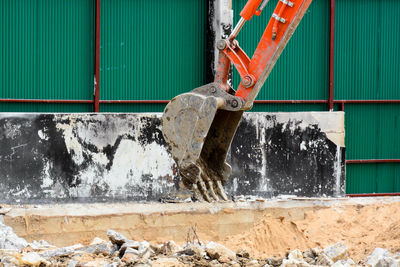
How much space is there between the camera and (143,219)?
7.42 meters

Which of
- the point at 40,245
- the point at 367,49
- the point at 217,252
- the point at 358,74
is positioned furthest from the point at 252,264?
the point at 367,49

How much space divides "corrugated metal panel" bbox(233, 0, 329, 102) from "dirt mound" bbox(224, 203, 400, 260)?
13.1ft

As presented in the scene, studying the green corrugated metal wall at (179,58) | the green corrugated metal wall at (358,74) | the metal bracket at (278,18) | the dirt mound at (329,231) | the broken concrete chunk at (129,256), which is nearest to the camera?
the broken concrete chunk at (129,256)

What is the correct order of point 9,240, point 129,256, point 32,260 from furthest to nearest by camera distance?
point 9,240 < point 129,256 < point 32,260

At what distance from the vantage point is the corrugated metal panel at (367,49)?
12328mm

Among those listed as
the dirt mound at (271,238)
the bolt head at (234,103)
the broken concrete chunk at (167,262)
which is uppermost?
the bolt head at (234,103)

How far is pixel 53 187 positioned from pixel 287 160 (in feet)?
Result: 9.75

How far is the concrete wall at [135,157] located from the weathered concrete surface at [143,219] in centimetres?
70

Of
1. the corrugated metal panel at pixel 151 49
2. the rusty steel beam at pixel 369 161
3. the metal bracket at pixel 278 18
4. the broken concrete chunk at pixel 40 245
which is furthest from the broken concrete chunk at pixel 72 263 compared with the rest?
the rusty steel beam at pixel 369 161

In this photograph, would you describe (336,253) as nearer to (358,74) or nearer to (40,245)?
(40,245)

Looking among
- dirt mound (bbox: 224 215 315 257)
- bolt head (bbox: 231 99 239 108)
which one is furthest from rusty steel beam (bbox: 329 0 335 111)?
bolt head (bbox: 231 99 239 108)

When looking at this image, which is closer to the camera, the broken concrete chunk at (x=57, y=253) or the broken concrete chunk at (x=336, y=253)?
the broken concrete chunk at (x=57, y=253)

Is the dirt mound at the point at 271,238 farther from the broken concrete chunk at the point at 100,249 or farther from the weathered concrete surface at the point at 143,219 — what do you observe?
the broken concrete chunk at the point at 100,249

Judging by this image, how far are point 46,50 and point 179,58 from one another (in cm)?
208
